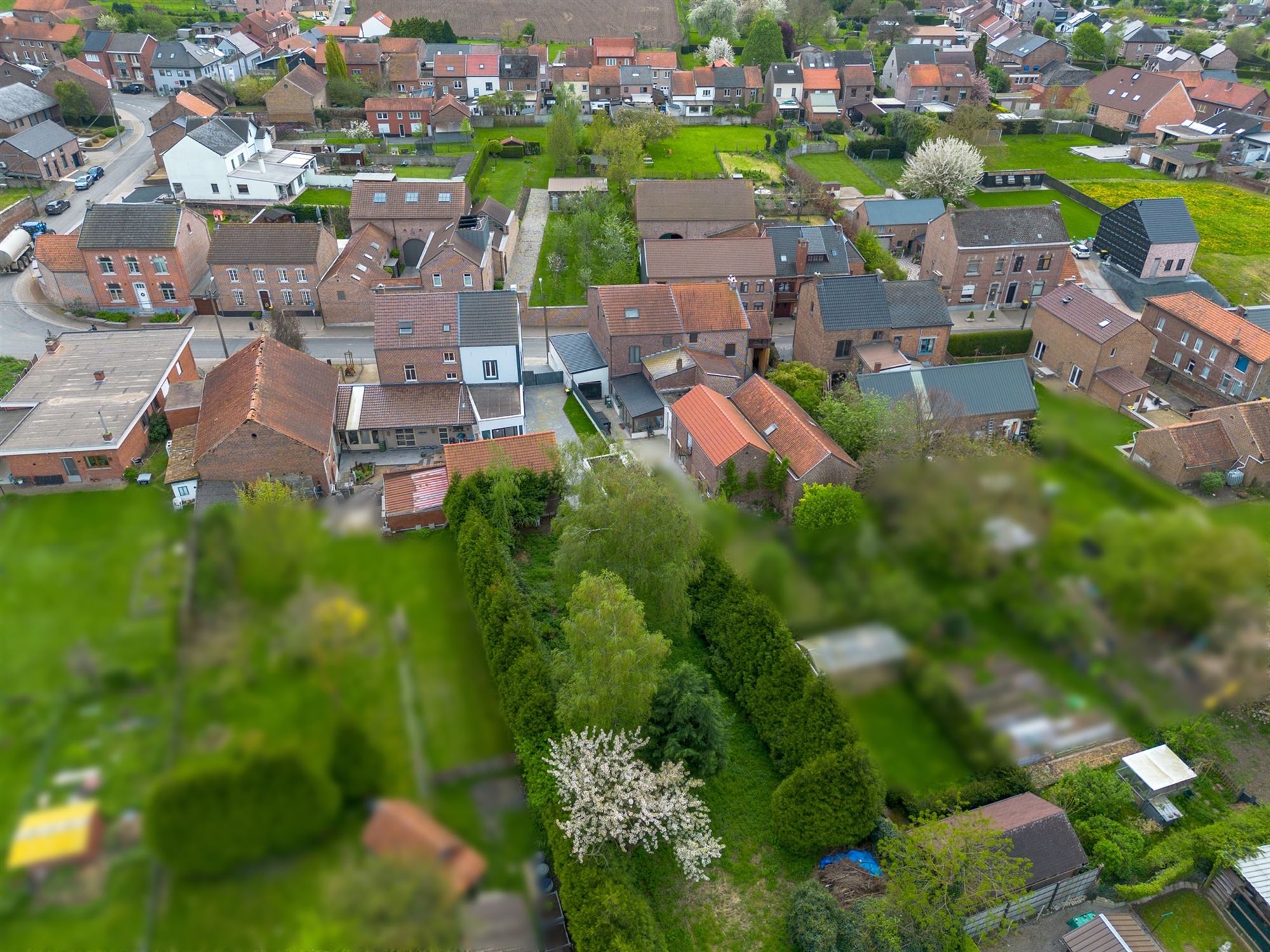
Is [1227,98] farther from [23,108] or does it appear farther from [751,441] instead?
[23,108]

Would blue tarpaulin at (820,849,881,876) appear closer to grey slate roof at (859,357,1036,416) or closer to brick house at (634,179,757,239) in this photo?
grey slate roof at (859,357,1036,416)

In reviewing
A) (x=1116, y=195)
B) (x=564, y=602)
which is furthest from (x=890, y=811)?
(x=1116, y=195)

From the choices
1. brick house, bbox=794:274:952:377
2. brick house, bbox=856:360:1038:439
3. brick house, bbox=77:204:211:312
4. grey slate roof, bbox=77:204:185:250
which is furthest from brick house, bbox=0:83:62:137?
brick house, bbox=856:360:1038:439

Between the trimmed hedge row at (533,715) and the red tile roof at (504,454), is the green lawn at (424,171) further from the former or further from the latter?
the trimmed hedge row at (533,715)

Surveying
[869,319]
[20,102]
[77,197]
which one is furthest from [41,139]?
[869,319]

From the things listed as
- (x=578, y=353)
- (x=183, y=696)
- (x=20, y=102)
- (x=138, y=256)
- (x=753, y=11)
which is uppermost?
(x=183, y=696)

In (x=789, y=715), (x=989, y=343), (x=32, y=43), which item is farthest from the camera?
(x=32, y=43)

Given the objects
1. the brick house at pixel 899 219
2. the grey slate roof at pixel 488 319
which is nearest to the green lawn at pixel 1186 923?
the grey slate roof at pixel 488 319
